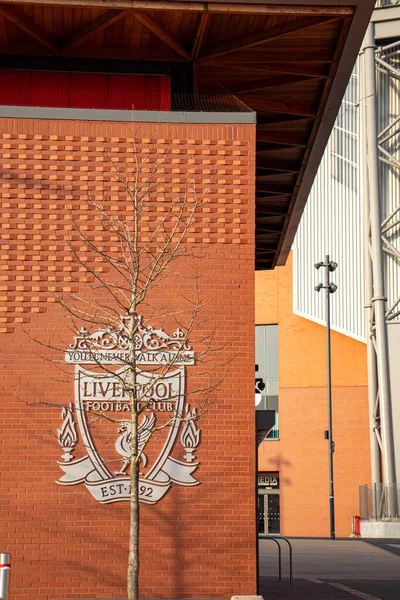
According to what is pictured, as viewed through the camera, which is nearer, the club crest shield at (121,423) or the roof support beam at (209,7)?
the club crest shield at (121,423)

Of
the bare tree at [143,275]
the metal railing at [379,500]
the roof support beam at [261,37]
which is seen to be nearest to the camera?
the bare tree at [143,275]

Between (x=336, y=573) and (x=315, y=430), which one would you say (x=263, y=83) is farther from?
(x=315, y=430)

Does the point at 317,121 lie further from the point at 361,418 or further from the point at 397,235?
the point at 361,418

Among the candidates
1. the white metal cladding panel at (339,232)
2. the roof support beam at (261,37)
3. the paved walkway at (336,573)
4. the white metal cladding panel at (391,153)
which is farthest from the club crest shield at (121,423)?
the white metal cladding panel at (339,232)

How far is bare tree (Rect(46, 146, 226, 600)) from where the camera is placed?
A: 15.5 metres

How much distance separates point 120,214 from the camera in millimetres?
16234

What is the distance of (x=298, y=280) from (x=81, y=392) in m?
40.4

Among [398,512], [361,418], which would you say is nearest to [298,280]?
[361,418]

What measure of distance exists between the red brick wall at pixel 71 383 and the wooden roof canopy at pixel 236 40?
87.6 inches

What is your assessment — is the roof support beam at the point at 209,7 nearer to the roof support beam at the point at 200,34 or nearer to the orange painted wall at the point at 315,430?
the roof support beam at the point at 200,34

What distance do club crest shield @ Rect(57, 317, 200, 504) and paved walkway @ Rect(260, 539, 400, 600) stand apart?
3.01m

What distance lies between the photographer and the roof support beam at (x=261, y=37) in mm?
17672

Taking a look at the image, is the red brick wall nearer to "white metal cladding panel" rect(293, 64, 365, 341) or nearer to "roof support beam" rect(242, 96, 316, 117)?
"roof support beam" rect(242, 96, 316, 117)

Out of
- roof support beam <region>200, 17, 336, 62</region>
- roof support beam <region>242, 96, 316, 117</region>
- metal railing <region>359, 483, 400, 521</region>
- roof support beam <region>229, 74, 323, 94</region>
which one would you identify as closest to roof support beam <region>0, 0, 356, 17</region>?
roof support beam <region>200, 17, 336, 62</region>
